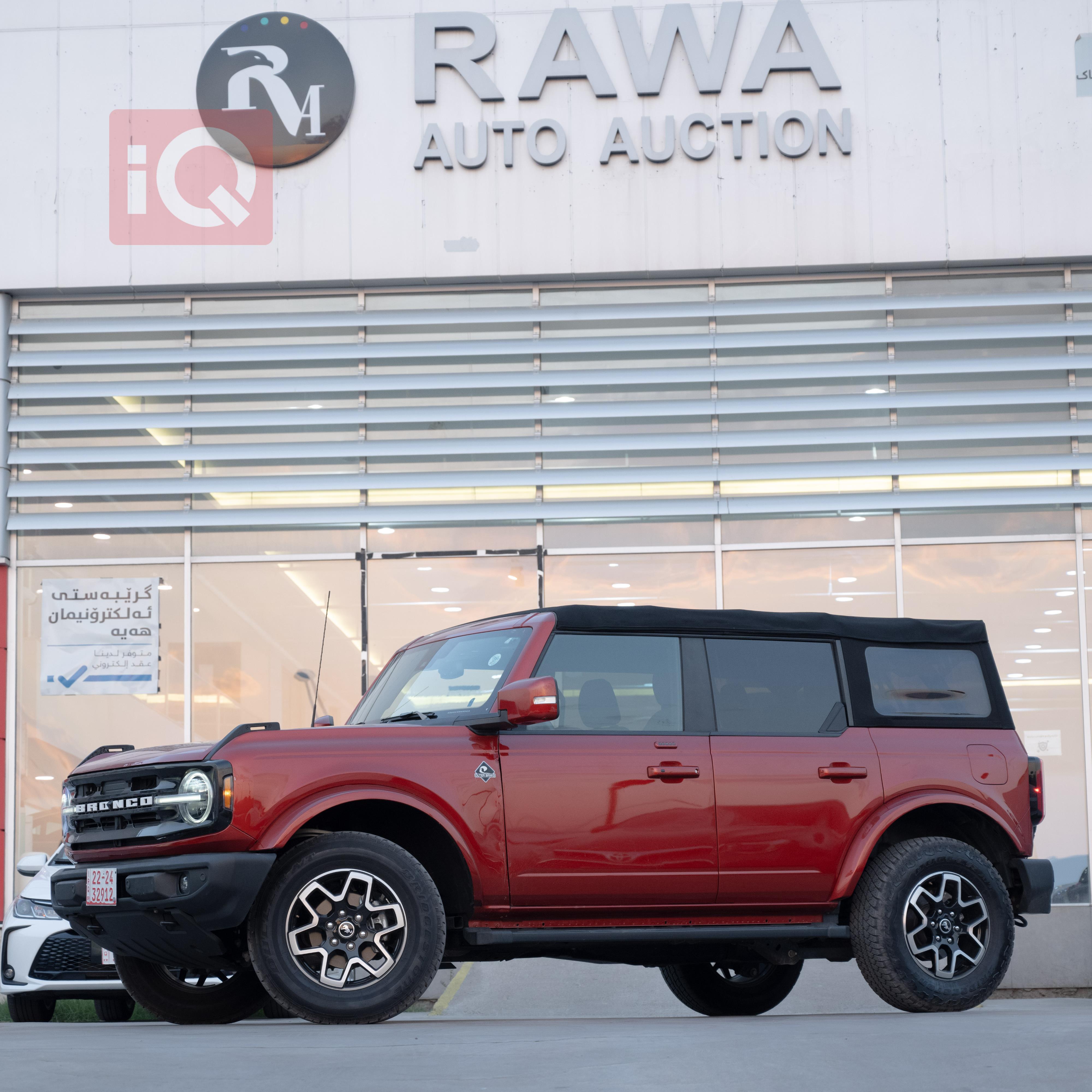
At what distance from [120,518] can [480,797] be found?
879 cm

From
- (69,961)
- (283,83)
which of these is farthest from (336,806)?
(283,83)

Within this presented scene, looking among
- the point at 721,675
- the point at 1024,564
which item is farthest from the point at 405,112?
the point at 721,675

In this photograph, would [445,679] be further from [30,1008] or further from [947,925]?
[30,1008]

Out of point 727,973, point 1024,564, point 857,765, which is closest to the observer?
point 857,765

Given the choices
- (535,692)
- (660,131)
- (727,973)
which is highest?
(660,131)

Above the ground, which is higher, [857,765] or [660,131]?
[660,131]

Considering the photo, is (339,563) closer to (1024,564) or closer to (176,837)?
(1024,564)

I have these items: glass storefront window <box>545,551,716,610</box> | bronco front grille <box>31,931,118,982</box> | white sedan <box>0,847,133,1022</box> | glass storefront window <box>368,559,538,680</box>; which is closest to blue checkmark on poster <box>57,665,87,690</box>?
glass storefront window <box>368,559,538,680</box>

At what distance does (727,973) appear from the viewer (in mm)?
8375

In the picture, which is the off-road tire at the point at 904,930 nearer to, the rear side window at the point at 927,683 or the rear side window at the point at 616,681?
the rear side window at the point at 927,683

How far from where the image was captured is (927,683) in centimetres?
751

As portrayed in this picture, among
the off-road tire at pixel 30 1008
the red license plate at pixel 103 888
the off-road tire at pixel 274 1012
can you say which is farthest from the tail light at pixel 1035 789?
the off-road tire at pixel 30 1008

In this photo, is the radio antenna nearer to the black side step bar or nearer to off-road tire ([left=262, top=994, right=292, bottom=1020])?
off-road tire ([left=262, top=994, right=292, bottom=1020])

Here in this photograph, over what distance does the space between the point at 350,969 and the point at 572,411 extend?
341 inches
